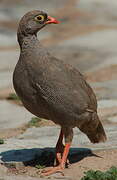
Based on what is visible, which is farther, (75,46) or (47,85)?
(75,46)

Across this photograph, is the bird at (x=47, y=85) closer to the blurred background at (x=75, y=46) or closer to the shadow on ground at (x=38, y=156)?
the shadow on ground at (x=38, y=156)

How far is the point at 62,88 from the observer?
7441 mm

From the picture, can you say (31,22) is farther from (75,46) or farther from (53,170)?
(75,46)

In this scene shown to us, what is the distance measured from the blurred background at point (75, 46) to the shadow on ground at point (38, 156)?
706 mm

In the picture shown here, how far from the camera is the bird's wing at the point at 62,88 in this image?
7.33 metres

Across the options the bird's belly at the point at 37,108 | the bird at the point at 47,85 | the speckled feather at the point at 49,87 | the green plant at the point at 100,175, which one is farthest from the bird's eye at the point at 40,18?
the green plant at the point at 100,175

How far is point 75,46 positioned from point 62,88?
15.0 m

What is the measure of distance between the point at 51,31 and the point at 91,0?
5.85 metres

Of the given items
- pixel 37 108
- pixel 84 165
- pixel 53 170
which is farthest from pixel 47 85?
pixel 84 165

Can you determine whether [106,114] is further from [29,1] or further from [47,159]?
[29,1]

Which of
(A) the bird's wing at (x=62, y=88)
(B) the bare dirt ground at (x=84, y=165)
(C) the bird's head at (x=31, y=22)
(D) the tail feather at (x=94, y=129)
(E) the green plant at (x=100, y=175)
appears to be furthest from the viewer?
(D) the tail feather at (x=94, y=129)

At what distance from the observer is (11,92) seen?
1597cm

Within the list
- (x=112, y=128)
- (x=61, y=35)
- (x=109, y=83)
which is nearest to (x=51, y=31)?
(x=61, y=35)

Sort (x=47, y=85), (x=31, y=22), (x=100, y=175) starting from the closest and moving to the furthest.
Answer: (x=100, y=175), (x=47, y=85), (x=31, y=22)
